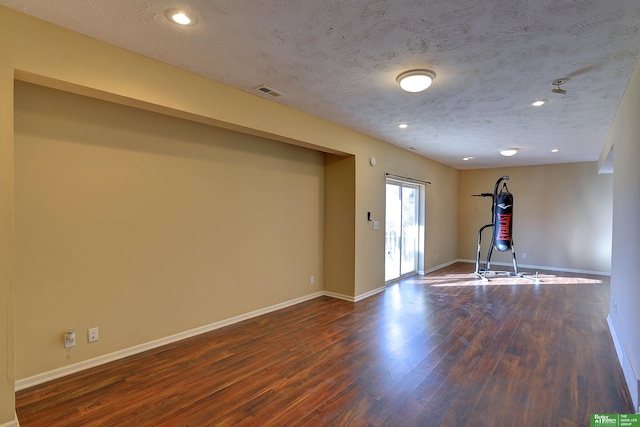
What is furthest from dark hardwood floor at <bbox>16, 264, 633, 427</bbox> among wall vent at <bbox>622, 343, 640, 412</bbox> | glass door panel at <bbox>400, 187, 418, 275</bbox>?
glass door panel at <bbox>400, 187, 418, 275</bbox>

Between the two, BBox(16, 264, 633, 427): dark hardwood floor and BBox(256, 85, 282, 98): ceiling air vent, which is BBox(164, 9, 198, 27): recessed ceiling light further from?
BBox(16, 264, 633, 427): dark hardwood floor

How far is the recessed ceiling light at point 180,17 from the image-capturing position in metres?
1.89

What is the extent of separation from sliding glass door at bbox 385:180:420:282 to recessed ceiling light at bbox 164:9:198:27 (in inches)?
167

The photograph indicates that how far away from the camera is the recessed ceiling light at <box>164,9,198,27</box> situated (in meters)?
1.89

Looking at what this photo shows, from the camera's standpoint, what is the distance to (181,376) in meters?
2.55

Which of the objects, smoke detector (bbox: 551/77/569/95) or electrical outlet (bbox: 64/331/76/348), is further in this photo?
smoke detector (bbox: 551/77/569/95)

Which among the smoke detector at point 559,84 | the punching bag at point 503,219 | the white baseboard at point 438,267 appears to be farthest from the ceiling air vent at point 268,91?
the punching bag at point 503,219

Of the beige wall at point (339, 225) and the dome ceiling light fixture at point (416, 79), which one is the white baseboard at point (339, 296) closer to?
the beige wall at point (339, 225)

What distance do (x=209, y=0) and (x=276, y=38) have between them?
0.50m

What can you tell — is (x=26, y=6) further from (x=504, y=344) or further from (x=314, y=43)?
(x=504, y=344)

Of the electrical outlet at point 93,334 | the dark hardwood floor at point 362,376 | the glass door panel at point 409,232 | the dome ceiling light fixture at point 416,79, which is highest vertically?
the dome ceiling light fixture at point 416,79

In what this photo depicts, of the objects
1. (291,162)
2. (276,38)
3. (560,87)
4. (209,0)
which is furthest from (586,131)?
(209,0)

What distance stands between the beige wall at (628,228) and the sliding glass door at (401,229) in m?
3.08

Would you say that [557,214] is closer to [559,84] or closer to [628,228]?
[628,228]
